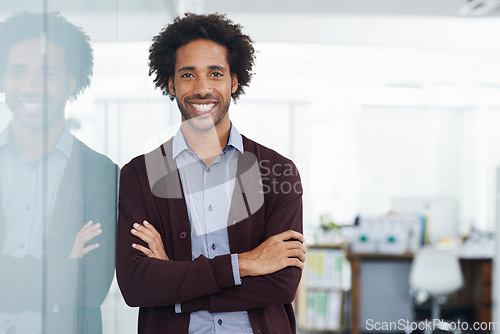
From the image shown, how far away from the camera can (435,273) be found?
4008 millimetres

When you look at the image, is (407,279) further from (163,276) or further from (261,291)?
(163,276)

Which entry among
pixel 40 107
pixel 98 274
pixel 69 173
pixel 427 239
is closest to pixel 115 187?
pixel 98 274

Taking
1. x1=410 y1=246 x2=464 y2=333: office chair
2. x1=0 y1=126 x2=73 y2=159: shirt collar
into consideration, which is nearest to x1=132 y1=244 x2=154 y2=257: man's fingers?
x1=0 y1=126 x2=73 y2=159: shirt collar

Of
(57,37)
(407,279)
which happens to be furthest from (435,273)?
(57,37)

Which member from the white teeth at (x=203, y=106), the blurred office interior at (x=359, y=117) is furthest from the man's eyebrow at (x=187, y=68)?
the blurred office interior at (x=359, y=117)

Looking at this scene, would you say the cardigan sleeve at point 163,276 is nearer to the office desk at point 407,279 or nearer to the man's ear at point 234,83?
the man's ear at point 234,83

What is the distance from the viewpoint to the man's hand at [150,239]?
1.36m

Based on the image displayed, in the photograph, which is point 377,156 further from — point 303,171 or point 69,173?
point 69,173

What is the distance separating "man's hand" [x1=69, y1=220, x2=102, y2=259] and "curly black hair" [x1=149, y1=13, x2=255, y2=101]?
1.60ft

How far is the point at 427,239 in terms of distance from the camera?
4.62 meters

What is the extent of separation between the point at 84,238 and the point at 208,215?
14.0 inches

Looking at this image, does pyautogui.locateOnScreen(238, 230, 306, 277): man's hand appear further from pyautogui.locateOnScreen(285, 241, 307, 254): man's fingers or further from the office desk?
the office desk

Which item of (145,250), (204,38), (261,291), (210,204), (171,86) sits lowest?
(261,291)

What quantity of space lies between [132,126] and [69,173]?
29.6 inches
